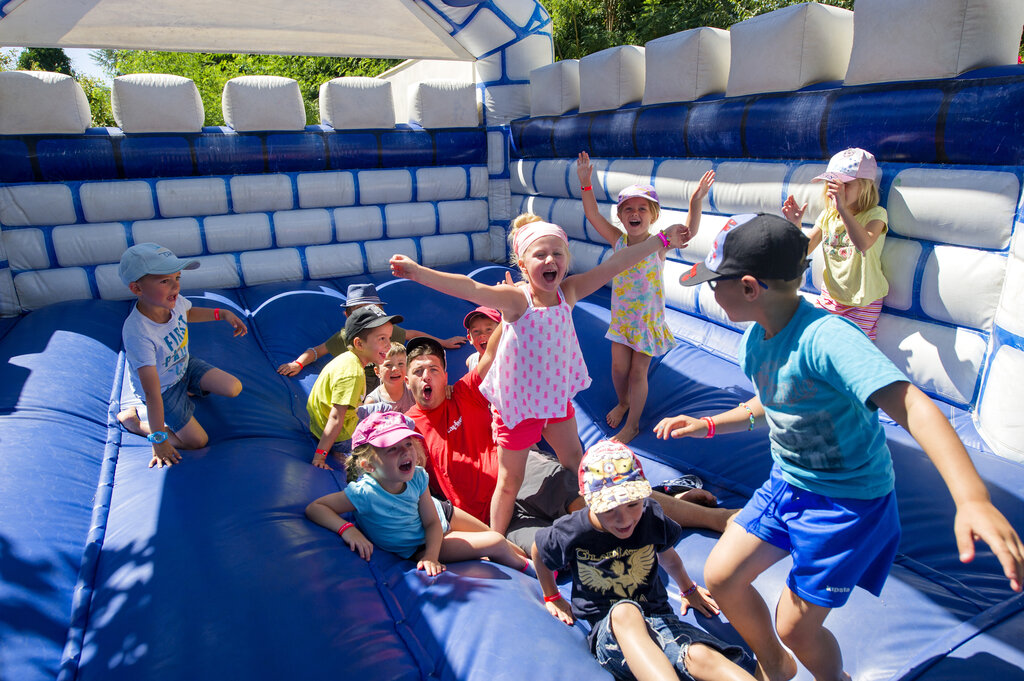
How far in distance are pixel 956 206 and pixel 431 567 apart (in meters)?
2.19

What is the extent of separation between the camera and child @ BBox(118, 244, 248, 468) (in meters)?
2.61

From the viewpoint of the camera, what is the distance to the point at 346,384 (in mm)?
2902

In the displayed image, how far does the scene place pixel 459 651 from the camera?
1.76 m

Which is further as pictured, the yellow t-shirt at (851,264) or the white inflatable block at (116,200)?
the white inflatable block at (116,200)

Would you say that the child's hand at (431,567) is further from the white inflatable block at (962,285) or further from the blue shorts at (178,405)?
the white inflatable block at (962,285)

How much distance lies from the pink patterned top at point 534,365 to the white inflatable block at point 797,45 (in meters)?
1.74

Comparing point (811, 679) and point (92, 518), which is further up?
point (92, 518)

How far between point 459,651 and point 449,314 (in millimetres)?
2770

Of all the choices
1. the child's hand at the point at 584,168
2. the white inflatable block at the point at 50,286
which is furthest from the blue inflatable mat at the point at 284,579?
the white inflatable block at the point at 50,286

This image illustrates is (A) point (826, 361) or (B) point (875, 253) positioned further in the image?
(B) point (875, 253)

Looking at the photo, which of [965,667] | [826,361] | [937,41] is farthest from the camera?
[937,41]

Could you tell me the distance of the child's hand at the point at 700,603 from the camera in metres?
1.93

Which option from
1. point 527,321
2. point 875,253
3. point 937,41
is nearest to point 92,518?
point 527,321

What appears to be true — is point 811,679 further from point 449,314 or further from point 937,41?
point 449,314
